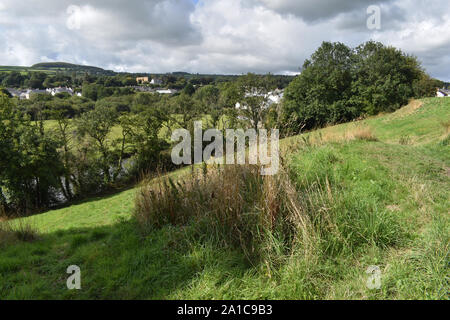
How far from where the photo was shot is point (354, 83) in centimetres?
3188

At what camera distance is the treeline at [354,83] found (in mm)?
29688

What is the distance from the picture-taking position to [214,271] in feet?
9.96

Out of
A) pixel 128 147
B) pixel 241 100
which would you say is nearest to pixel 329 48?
pixel 241 100

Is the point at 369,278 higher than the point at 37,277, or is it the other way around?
the point at 369,278

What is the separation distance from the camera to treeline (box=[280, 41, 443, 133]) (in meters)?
29.7

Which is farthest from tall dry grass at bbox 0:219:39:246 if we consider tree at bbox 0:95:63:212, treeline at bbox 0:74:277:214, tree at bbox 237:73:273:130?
tree at bbox 237:73:273:130

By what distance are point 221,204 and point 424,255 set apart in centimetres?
263

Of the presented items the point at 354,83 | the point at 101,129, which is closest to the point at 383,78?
the point at 354,83
